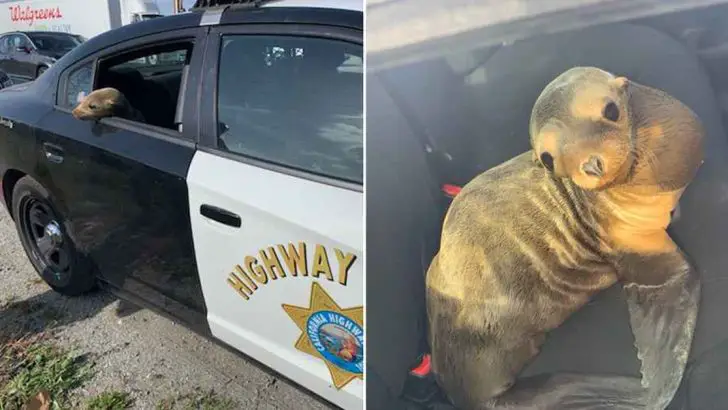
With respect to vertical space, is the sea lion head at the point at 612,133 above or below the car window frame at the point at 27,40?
above

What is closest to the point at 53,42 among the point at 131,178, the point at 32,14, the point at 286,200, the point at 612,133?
the point at 32,14

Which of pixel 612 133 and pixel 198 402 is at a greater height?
pixel 612 133

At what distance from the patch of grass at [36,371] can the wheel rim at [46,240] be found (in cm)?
44

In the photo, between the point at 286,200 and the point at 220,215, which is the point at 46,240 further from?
the point at 286,200

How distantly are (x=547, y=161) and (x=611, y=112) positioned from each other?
0.48ft

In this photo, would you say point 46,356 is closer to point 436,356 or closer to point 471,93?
point 436,356

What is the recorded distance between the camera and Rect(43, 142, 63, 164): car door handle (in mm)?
2941

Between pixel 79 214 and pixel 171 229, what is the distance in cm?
81

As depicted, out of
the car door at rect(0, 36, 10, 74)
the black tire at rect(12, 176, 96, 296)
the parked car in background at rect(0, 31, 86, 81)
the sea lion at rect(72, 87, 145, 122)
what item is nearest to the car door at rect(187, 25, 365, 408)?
the sea lion at rect(72, 87, 145, 122)

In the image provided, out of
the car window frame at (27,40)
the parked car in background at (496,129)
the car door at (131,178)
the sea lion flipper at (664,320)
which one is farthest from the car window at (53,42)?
the sea lion flipper at (664,320)

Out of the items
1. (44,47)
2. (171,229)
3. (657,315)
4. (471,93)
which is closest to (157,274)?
(171,229)

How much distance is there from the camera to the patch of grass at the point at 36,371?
2617 millimetres

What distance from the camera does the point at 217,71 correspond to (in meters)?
2.31

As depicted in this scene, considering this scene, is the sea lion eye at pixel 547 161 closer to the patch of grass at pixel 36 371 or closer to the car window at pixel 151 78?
the car window at pixel 151 78
